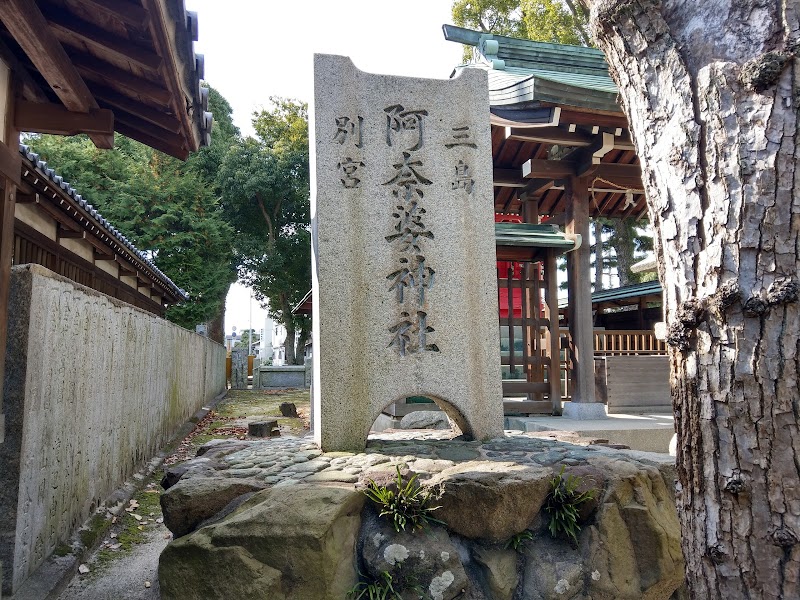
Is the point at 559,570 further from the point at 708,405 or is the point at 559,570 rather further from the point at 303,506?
the point at 708,405

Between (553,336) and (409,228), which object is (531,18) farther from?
(409,228)

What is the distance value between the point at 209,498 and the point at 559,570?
7.76 feet

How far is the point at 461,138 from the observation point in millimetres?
5637

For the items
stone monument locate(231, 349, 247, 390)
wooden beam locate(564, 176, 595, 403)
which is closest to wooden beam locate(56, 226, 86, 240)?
wooden beam locate(564, 176, 595, 403)

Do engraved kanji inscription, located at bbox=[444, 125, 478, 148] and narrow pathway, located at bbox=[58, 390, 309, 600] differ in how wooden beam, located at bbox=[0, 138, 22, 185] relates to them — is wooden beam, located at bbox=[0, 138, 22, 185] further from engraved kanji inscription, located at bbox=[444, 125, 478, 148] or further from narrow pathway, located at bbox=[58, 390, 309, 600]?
engraved kanji inscription, located at bbox=[444, 125, 478, 148]

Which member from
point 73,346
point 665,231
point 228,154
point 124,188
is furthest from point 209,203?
point 665,231

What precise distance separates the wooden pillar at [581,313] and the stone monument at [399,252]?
14.8 ft

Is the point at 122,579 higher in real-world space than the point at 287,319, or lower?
lower

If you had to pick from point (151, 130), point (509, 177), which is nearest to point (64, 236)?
point (151, 130)

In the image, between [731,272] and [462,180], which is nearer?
[731,272]

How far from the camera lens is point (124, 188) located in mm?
19875

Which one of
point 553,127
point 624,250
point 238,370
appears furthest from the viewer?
point 238,370

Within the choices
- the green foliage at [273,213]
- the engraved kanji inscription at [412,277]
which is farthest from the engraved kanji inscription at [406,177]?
the green foliage at [273,213]

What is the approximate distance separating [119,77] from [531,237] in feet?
20.4
